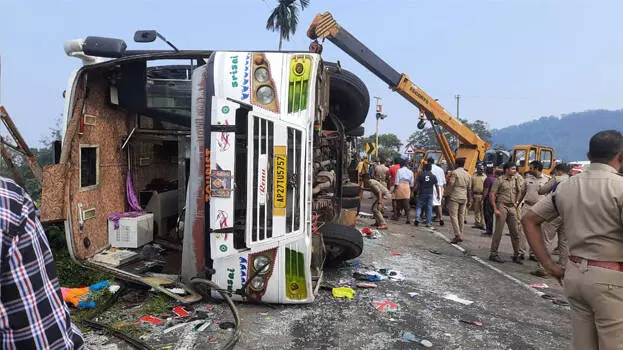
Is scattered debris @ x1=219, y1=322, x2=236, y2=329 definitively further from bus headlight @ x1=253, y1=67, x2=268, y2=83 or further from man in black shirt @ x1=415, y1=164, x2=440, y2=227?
man in black shirt @ x1=415, y1=164, x2=440, y2=227

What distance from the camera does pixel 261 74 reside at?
153 inches

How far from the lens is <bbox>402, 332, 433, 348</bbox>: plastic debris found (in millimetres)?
3402

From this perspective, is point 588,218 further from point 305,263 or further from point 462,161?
point 462,161

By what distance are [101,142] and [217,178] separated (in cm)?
204

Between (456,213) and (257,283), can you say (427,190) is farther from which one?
(257,283)

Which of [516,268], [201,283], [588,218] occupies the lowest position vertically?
[516,268]

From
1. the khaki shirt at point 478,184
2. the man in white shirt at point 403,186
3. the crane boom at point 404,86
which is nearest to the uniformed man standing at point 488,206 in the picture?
the khaki shirt at point 478,184

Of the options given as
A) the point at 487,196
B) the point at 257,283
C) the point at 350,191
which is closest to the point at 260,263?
the point at 257,283

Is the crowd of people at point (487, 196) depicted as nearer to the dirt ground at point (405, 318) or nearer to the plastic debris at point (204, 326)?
the dirt ground at point (405, 318)

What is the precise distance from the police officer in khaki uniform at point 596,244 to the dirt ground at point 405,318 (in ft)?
4.10

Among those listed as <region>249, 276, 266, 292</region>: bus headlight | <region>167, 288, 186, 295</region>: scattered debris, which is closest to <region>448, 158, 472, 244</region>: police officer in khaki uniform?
<region>249, 276, 266, 292</region>: bus headlight

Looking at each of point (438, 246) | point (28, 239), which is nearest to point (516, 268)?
point (438, 246)

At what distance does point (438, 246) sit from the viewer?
25.1 feet

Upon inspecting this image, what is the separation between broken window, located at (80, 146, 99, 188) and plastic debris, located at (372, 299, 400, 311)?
3.42 metres
